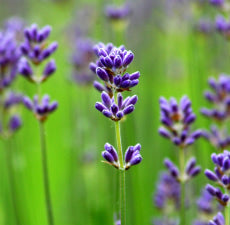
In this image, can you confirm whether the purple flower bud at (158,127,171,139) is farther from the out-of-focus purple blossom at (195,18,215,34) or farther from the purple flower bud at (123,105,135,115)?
the out-of-focus purple blossom at (195,18,215,34)

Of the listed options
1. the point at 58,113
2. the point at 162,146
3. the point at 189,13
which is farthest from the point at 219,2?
the point at 58,113

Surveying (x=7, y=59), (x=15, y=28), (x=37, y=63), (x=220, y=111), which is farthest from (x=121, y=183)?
(x=15, y=28)

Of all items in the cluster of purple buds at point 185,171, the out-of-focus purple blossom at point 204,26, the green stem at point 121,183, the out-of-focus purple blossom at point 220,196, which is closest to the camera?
the green stem at point 121,183

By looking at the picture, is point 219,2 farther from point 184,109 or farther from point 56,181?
point 56,181

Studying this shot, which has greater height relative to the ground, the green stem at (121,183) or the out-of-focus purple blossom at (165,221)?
the green stem at (121,183)

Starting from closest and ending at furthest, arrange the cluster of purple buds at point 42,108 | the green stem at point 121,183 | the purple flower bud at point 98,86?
the green stem at point 121,183
the purple flower bud at point 98,86
the cluster of purple buds at point 42,108

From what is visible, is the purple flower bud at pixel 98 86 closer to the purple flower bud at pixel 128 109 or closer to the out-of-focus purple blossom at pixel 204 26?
the purple flower bud at pixel 128 109

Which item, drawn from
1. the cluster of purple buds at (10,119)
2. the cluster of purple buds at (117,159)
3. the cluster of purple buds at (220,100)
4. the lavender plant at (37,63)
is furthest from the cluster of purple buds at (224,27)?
the cluster of purple buds at (117,159)

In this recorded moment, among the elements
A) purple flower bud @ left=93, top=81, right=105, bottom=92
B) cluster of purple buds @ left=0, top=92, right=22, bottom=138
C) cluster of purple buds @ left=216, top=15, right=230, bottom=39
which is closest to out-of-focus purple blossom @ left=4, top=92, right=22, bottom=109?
cluster of purple buds @ left=0, top=92, right=22, bottom=138
